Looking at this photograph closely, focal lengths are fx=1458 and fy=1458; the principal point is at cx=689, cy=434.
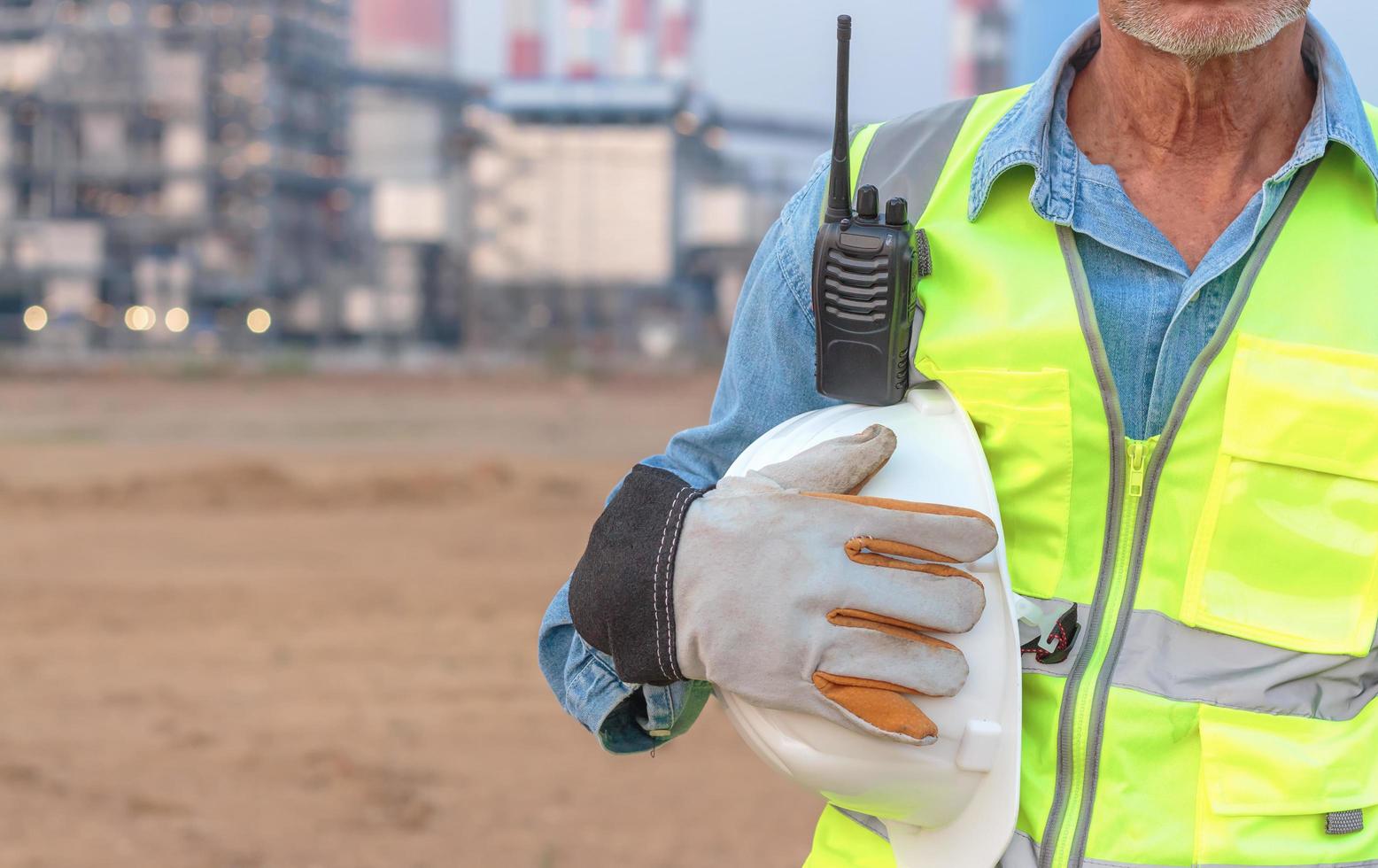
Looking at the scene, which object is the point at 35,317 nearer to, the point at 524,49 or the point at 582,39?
the point at 524,49

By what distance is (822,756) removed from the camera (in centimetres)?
135

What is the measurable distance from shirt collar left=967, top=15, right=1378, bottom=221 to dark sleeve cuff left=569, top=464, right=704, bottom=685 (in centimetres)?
44

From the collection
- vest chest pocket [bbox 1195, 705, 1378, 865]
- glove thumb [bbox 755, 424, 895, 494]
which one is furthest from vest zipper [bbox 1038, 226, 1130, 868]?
glove thumb [bbox 755, 424, 895, 494]

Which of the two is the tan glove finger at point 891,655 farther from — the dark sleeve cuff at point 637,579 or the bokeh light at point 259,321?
the bokeh light at point 259,321

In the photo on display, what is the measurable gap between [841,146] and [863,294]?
0.18m

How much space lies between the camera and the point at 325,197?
39875 millimetres

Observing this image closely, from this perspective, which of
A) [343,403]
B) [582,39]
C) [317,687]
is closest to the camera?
[317,687]

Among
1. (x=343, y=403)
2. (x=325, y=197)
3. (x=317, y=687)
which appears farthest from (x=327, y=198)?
(x=317, y=687)

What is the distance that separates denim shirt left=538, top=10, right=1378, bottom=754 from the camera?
56.3 inches

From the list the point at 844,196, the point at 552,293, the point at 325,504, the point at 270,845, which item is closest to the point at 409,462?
the point at 325,504

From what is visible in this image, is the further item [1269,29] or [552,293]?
[552,293]

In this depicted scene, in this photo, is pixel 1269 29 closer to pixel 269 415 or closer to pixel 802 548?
pixel 802 548

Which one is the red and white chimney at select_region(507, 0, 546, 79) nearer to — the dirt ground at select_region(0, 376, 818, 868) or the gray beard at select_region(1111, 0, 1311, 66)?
the dirt ground at select_region(0, 376, 818, 868)

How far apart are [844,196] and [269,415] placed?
822 inches
